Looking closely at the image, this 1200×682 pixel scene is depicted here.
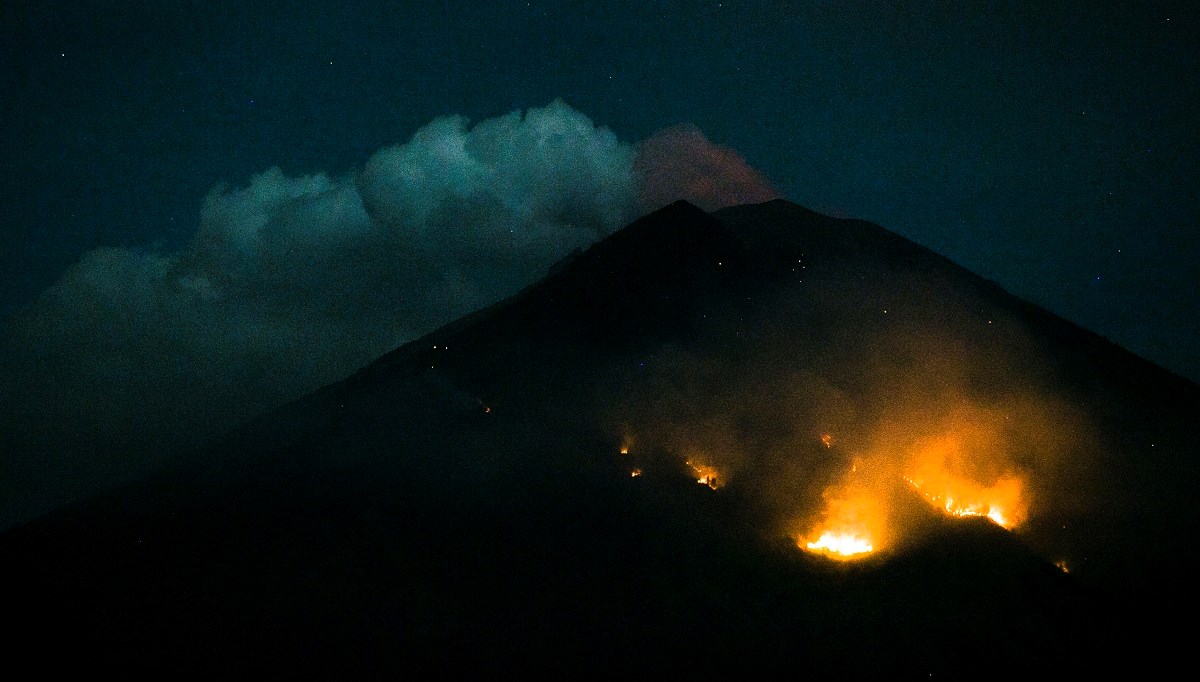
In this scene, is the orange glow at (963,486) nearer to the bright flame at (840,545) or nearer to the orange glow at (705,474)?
the bright flame at (840,545)

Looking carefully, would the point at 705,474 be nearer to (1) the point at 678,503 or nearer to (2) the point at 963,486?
(1) the point at 678,503

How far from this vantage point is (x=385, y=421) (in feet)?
210

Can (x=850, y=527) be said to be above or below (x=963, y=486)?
below

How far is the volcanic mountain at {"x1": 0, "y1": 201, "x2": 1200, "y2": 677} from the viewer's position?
40.5 metres

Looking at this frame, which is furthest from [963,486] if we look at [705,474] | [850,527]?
[705,474]

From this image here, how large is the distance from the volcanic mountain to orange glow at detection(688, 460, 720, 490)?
506 mm

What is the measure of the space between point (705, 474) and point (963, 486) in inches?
705

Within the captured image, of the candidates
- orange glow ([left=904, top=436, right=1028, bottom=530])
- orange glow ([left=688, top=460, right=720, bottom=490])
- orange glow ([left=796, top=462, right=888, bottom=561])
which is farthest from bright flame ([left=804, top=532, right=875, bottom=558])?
orange glow ([left=688, top=460, right=720, bottom=490])

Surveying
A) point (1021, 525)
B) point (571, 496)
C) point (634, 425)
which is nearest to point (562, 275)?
point (634, 425)

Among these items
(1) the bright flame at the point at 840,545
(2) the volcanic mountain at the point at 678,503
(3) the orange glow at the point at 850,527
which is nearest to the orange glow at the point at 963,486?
(2) the volcanic mountain at the point at 678,503

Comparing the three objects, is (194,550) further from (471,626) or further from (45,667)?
(471,626)

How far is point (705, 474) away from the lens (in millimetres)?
56750

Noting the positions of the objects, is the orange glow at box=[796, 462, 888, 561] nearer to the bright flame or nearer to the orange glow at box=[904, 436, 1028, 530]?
the bright flame

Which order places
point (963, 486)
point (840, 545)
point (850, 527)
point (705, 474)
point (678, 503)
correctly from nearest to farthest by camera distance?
point (840, 545) < point (850, 527) < point (678, 503) < point (963, 486) < point (705, 474)
